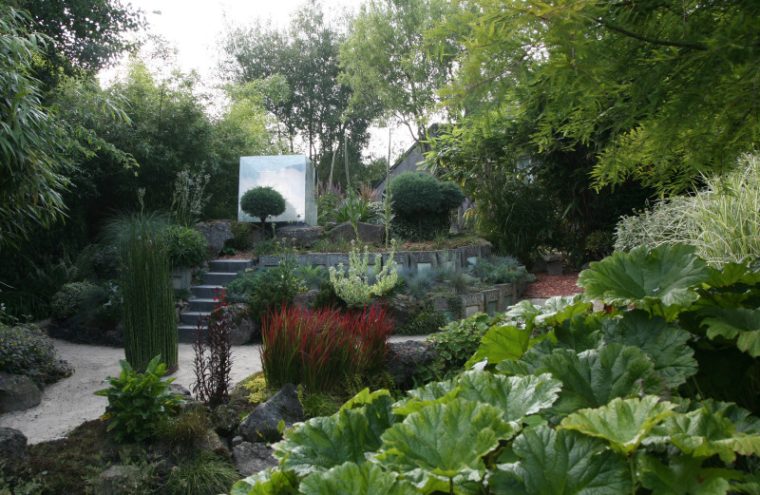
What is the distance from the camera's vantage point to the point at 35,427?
4121 mm

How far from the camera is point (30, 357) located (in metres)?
5.37

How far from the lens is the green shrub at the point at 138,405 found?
3.19 metres

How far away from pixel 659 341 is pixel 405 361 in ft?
10.3

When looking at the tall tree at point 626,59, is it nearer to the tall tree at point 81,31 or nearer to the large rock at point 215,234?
the tall tree at point 81,31

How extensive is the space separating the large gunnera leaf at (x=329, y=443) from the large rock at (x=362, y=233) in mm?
9468

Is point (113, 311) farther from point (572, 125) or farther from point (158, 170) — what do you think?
point (572, 125)

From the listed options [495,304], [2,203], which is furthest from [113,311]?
[495,304]

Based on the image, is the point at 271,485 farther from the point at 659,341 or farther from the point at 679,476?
the point at 659,341

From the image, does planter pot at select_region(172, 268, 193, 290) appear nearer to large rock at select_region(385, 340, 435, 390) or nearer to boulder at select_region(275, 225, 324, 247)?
boulder at select_region(275, 225, 324, 247)

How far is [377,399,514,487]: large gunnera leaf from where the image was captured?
2.49ft

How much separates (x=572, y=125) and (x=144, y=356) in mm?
4292

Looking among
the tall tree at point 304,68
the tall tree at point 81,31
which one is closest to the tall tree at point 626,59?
the tall tree at point 81,31

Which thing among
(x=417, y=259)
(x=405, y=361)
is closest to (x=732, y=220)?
(x=405, y=361)

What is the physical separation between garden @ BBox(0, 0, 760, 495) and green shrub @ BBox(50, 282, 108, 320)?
1.5 inches
